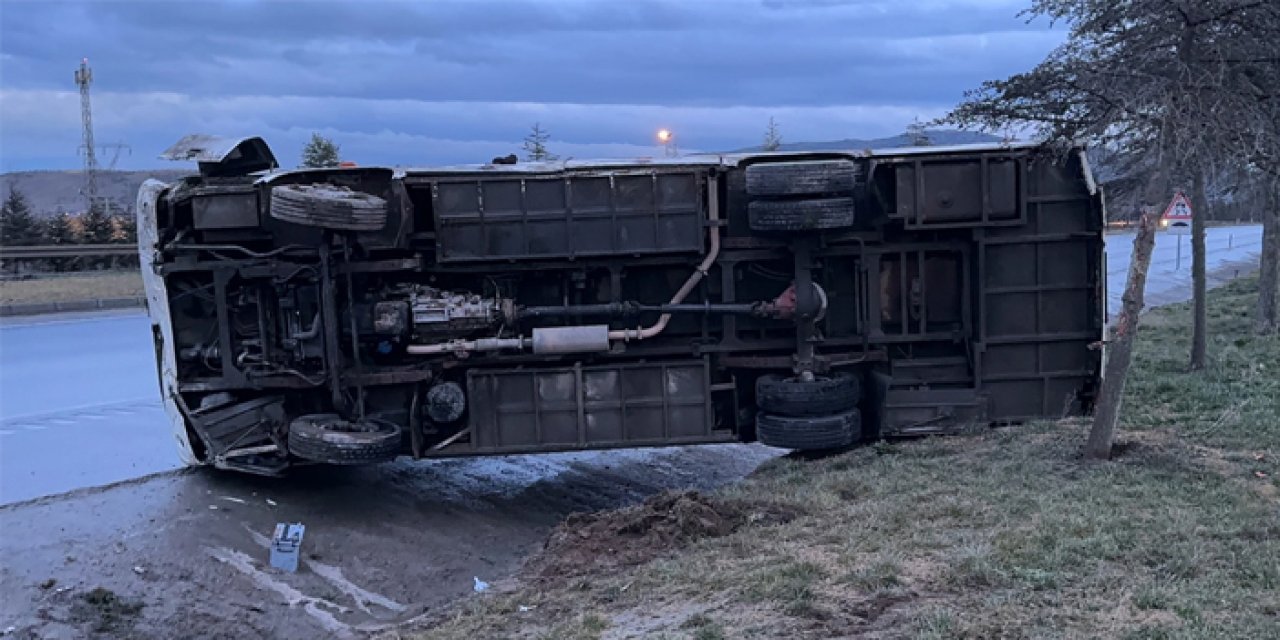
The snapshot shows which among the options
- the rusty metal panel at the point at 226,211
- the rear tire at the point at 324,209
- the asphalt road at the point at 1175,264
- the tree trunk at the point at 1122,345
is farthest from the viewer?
the asphalt road at the point at 1175,264

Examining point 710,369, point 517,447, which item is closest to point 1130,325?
point 710,369

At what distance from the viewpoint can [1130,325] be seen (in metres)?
8.03

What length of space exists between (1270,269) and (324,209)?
14915 millimetres

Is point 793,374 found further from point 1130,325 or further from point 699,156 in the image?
point 1130,325

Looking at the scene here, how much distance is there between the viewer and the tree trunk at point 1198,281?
44.5ft

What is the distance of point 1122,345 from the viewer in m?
8.13

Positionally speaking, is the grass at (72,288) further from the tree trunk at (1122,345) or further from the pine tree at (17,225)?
the tree trunk at (1122,345)

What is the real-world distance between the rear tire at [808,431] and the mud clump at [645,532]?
1.27 metres

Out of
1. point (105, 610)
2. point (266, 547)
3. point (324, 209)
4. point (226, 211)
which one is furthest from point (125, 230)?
point (105, 610)

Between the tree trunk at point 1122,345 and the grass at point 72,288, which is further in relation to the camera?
the grass at point 72,288

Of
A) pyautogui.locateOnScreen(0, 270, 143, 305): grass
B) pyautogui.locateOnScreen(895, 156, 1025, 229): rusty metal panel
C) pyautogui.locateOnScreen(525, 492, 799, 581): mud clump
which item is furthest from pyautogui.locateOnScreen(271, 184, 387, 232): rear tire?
pyautogui.locateOnScreen(0, 270, 143, 305): grass

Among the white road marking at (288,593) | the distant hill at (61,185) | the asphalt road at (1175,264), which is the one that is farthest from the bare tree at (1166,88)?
the distant hill at (61,185)

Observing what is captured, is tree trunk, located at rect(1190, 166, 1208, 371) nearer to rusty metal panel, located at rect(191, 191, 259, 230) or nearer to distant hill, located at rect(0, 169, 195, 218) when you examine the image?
rusty metal panel, located at rect(191, 191, 259, 230)

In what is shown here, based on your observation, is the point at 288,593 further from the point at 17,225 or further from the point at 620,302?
the point at 17,225
